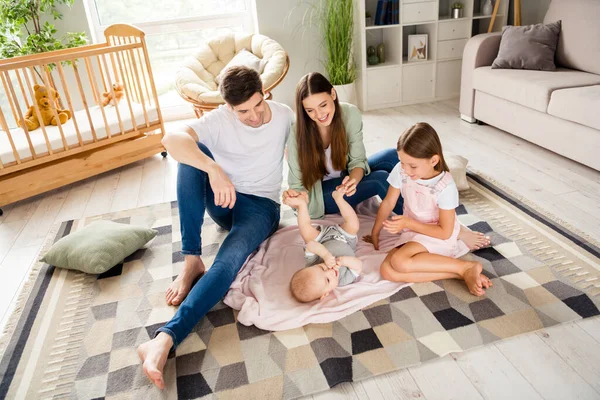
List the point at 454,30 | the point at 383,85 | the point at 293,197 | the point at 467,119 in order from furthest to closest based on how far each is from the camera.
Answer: the point at 383,85 → the point at 454,30 → the point at 467,119 → the point at 293,197

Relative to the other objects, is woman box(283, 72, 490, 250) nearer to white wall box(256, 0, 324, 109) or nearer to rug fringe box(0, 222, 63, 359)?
rug fringe box(0, 222, 63, 359)

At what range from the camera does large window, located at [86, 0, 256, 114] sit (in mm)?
4035

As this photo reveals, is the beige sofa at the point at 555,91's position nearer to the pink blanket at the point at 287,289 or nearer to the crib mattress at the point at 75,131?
the pink blanket at the point at 287,289

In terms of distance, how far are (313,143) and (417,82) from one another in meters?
2.65

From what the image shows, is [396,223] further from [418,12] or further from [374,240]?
[418,12]

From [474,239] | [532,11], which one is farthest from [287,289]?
[532,11]

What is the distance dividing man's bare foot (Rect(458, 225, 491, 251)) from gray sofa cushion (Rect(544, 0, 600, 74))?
1.80 meters

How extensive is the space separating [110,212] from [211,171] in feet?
3.98

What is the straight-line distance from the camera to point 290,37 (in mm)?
4230

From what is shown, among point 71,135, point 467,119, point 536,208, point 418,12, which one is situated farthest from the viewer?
point 418,12

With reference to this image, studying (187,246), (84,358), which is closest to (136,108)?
(187,246)

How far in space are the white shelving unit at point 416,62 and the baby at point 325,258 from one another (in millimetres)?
2512

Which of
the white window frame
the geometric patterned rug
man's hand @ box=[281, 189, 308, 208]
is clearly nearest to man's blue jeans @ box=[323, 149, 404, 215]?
man's hand @ box=[281, 189, 308, 208]

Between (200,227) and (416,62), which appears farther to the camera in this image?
(416,62)
